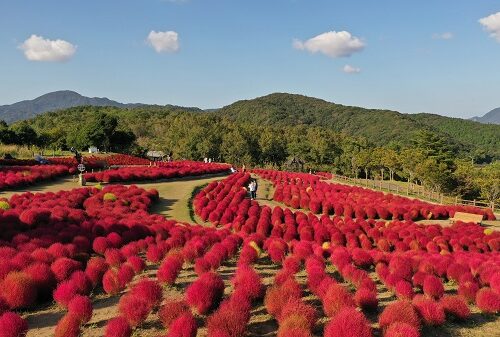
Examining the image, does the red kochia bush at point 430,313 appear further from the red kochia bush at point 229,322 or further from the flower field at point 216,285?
the red kochia bush at point 229,322

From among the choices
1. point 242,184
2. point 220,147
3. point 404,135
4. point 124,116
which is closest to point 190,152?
point 220,147

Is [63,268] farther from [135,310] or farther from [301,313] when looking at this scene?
[301,313]

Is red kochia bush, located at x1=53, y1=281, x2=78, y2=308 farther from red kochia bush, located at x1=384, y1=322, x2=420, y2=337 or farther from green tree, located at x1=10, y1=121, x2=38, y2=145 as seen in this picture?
green tree, located at x1=10, y1=121, x2=38, y2=145

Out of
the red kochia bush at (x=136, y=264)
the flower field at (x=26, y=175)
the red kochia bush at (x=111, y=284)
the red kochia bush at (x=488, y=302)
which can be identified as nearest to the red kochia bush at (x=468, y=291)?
the red kochia bush at (x=488, y=302)

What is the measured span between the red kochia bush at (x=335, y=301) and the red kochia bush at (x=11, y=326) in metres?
4.14

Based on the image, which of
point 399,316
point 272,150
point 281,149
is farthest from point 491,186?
point 281,149

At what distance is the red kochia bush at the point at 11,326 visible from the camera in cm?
530

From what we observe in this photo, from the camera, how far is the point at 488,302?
305 inches

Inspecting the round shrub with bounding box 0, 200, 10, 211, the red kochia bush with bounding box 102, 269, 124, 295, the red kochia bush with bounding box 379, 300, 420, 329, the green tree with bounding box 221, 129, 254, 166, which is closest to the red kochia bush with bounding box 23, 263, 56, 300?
the red kochia bush with bounding box 102, 269, 124, 295

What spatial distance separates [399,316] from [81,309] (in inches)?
172

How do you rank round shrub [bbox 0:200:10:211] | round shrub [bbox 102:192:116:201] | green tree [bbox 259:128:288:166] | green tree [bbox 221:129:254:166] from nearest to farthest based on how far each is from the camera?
round shrub [bbox 0:200:10:211]
round shrub [bbox 102:192:116:201]
green tree [bbox 221:129:254:166]
green tree [bbox 259:128:288:166]

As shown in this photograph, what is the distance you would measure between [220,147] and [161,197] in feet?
214

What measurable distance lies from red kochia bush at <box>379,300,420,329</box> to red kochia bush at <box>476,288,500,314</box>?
2.12m

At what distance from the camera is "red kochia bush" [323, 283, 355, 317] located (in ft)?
21.5
